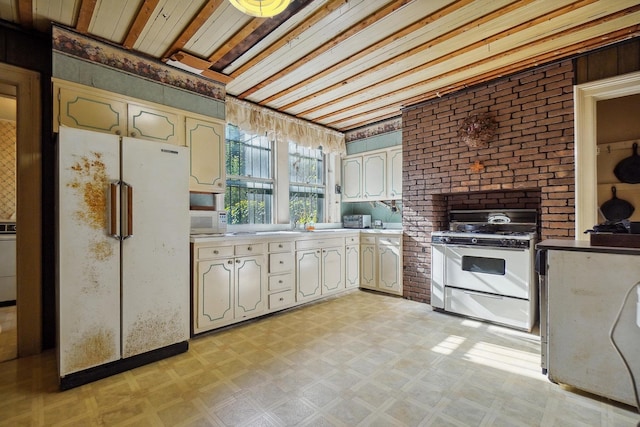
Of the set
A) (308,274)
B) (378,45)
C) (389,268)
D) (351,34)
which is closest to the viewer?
(351,34)

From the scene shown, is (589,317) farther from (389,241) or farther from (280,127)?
(280,127)

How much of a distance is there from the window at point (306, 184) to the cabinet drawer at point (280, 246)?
1.02m

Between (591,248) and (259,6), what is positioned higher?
(259,6)

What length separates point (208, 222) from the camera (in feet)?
11.1

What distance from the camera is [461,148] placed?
3.53 metres

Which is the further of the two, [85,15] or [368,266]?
[368,266]

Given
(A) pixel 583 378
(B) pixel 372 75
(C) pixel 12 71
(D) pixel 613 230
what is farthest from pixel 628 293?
(C) pixel 12 71

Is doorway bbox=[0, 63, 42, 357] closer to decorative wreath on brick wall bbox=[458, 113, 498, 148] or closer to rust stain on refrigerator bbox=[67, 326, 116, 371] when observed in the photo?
rust stain on refrigerator bbox=[67, 326, 116, 371]

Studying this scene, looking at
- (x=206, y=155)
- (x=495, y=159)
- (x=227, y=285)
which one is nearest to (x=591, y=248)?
(x=495, y=159)

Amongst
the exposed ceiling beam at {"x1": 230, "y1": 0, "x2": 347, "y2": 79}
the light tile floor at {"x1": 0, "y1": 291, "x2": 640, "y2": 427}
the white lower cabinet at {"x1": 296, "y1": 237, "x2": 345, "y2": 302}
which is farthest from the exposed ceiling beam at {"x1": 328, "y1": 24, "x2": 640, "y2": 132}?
the light tile floor at {"x1": 0, "y1": 291, "x2": 640, "y2": 427}

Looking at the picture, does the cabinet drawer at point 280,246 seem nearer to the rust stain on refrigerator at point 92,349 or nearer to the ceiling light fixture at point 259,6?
the rust stain on refrigerator at point 92,349

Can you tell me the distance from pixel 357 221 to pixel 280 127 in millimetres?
1898

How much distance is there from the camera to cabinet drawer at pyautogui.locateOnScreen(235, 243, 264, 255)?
304 centimetres

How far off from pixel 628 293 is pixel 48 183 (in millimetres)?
4248
